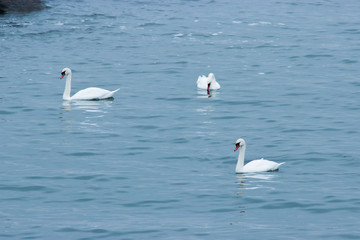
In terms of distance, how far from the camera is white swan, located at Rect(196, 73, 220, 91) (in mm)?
28219

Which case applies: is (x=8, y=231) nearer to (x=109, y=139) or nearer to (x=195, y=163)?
(x=195, y=163)

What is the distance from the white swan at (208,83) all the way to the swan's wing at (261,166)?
1004 cm

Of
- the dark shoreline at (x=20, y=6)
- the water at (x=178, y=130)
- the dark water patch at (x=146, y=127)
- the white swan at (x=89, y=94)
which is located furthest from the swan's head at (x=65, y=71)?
the dark shoreline at (x=20, y=6)

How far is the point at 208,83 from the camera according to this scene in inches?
1107

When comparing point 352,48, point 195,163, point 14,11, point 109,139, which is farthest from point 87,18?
point 195,163

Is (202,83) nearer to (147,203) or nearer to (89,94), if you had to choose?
(89,94)

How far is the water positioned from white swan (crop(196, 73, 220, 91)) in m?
0.37

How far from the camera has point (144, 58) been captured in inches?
1372

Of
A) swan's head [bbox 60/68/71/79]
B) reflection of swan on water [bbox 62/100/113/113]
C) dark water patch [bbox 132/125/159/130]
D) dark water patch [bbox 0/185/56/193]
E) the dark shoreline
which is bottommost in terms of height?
dark water patch [bbox 0/185/56/193]

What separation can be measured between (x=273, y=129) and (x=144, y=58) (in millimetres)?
13395

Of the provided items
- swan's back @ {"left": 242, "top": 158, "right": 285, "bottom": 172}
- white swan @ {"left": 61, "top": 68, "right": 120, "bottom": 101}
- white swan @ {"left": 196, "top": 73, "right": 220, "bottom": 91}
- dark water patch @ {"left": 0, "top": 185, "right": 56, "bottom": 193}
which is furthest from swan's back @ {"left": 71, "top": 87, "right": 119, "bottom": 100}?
dark water patch @ {"left": 0, "top": 185, "right": 56, "bottom": 193}

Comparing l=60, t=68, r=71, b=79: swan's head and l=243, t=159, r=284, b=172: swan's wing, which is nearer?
l=243, t=159, r=284, b=172: swan's wing

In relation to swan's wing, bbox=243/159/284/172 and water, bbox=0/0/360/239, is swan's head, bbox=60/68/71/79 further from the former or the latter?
swan's wing, bbox=243/159/284/172

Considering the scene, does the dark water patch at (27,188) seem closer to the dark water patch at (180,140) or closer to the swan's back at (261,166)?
the swan's back at (261,166)
